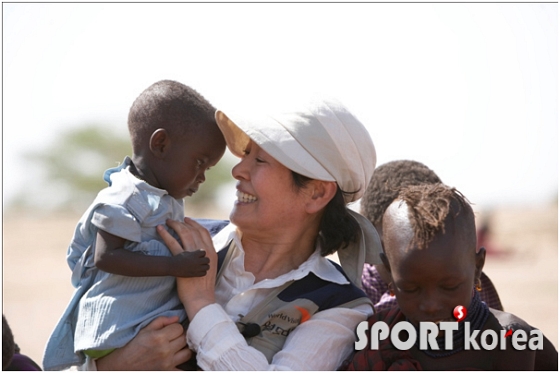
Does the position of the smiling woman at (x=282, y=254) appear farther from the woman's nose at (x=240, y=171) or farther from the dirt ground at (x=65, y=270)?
the dirt ground at (x=65, y=270)

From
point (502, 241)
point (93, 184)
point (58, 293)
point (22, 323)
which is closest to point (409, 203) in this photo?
point (22, 323)

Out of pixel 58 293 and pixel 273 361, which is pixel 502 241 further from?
pixel 273 361

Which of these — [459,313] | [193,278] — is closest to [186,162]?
[193,278]

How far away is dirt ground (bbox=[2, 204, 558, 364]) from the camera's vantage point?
14.6 metres

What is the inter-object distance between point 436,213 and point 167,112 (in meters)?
1.30

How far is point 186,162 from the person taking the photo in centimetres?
342

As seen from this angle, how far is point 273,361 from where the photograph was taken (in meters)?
3.14

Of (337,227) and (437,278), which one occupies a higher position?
(337,227)

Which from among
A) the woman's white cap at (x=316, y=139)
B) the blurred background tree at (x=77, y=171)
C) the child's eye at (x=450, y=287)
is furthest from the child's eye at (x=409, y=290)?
Answer: the blurred background tree at (x=77, y=171)

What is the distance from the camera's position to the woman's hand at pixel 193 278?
322 cm

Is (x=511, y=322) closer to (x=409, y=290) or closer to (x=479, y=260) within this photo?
(x=479, y=260)

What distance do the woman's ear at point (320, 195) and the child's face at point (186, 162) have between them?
1.66ft

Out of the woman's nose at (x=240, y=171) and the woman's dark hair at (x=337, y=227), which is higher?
the woman's nose at (x=240, y=171)

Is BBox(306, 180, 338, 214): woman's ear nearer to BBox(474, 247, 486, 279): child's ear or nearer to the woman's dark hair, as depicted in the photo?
the woman's dark hair
